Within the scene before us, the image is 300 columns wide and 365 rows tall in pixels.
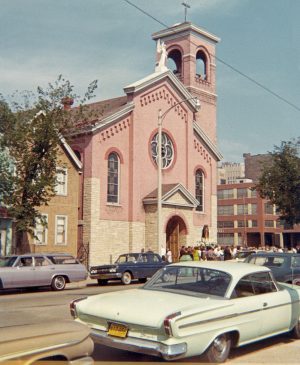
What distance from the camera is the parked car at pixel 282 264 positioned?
48.2 ft

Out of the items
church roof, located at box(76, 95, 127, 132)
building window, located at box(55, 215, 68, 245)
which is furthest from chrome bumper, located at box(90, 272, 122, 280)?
church roof, located at box(76, 95, 127, 132)

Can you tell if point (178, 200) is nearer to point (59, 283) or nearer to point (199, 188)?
point (199, 188)

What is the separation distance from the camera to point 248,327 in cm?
760

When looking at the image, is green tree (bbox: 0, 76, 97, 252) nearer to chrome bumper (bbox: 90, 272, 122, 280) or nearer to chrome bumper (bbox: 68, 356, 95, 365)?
chrome bumper (bbox: 90, 272, 122, 280)

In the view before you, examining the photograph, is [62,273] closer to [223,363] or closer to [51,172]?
[51,172]

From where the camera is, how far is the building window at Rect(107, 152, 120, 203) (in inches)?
1332

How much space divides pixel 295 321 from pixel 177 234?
27.9 m

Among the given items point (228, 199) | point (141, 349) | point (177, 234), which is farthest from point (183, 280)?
point (228, 199)

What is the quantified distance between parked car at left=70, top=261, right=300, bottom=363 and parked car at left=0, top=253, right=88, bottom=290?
1159 cm

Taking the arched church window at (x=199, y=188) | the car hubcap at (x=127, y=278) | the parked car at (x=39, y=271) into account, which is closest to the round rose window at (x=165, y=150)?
the arched church window at (x=199, y=188)

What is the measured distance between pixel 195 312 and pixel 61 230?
24328 millimetres

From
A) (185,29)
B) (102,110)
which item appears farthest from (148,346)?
(185,29)

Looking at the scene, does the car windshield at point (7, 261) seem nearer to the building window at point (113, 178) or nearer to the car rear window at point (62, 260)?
the car rear window at point (62, 260)

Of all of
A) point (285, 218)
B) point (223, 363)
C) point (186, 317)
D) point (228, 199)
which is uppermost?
point (228, 199)
